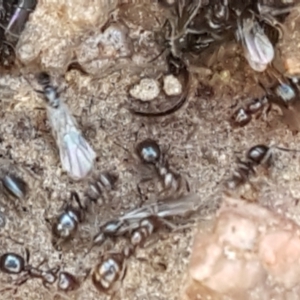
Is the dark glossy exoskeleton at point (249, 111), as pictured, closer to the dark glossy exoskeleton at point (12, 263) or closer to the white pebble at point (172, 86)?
the white pebble at point (172, 86)

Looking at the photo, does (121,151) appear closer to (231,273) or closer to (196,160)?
(196,160)

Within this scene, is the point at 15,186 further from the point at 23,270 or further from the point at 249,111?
the point at 249,111

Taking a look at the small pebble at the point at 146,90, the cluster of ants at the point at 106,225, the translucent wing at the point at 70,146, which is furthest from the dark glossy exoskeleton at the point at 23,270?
the small pebble at the point at 146,90

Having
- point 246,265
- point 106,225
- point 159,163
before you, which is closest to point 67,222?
point 106,225

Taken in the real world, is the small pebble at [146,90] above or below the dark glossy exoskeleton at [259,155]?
above

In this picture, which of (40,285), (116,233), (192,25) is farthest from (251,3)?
(40,285)

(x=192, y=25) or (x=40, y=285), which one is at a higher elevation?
(x=192, y=25)
